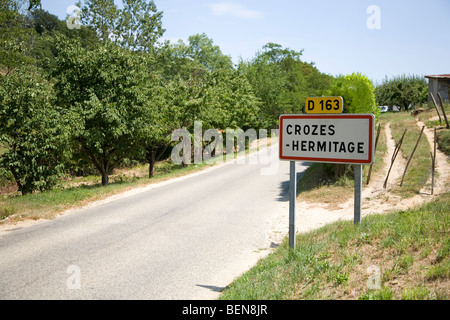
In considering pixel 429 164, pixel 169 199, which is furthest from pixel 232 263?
pixel 429 164

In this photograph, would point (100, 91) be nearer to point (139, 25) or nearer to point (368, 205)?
point (368, 205)

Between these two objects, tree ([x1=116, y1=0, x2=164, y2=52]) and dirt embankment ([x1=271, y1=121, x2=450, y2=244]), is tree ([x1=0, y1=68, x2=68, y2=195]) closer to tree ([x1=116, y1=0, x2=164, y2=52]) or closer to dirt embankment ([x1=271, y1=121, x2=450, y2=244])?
dirt embankment ([x1=271, y1=121, x2=450, y2=244])

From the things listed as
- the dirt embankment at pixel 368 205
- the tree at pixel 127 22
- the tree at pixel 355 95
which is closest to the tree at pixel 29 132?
the dirt embankment at pixel 368 205

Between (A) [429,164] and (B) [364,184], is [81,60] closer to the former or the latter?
(B) [364,184]

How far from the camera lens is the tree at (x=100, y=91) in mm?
16188

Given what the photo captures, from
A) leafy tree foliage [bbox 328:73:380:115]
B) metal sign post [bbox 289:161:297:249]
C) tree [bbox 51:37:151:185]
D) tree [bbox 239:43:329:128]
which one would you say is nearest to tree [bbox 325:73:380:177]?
leafy tree foliage [bbox 328:73:380:115]

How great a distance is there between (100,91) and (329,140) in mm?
13858

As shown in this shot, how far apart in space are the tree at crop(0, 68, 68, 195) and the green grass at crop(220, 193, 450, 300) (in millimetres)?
11184

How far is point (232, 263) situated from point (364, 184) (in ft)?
28.4

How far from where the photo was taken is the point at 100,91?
16.8 m

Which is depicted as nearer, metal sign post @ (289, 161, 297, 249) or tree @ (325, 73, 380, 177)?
metal sign post @ (289, 161, 297, 249)

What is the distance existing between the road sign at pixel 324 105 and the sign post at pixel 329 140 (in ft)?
0.35

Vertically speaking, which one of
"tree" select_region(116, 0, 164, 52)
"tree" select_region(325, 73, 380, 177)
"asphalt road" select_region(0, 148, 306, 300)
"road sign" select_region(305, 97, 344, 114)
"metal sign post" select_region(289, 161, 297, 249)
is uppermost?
"tree" select_region(116, 0, 164, 52)

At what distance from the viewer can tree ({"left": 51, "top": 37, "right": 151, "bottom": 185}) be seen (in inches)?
637
